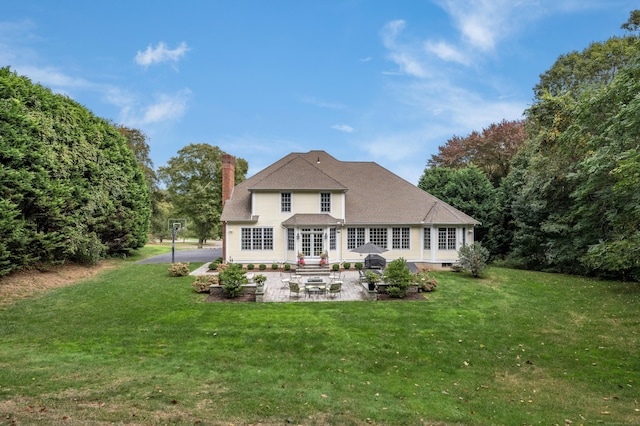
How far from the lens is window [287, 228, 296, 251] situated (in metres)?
23.9

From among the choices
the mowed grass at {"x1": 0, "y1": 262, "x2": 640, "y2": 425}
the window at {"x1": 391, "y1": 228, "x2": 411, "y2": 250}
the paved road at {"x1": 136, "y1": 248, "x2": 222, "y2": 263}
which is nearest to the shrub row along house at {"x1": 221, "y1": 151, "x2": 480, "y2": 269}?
the window at {"x1": 391, "y1": 228, "x2": 411, "y2": 250}

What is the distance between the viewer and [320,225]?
23609mm

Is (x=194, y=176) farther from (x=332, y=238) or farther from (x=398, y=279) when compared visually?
(x=398, y=279)

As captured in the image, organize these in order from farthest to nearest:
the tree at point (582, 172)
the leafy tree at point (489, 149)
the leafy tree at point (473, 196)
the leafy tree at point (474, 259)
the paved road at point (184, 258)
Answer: the leafy tree at point (489, 149) < the leafy tree at point (473, 196) < the paved road at point (184, 258) < the leafy tree at point (474, 259) < the tree at point (582, 172)

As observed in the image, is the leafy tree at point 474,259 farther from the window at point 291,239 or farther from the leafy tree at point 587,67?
the leafy tree at point 587,67

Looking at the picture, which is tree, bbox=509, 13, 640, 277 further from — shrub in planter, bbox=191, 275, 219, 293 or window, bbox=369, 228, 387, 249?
shrub in planter, bbox=191, 275, 219, 293

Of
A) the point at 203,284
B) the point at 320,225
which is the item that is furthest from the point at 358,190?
the point at 203,284

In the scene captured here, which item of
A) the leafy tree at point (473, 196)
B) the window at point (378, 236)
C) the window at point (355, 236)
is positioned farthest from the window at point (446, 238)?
the leafy tree at point (473, 196)

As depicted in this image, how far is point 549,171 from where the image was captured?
2194cm

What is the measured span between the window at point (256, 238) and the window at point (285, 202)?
5.54ft

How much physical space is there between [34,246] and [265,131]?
15.0 metres

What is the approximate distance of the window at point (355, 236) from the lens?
25016 millimetres

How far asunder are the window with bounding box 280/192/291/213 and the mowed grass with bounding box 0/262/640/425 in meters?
9.94

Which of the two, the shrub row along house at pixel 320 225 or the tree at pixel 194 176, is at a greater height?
the tree at pixel 194 176
